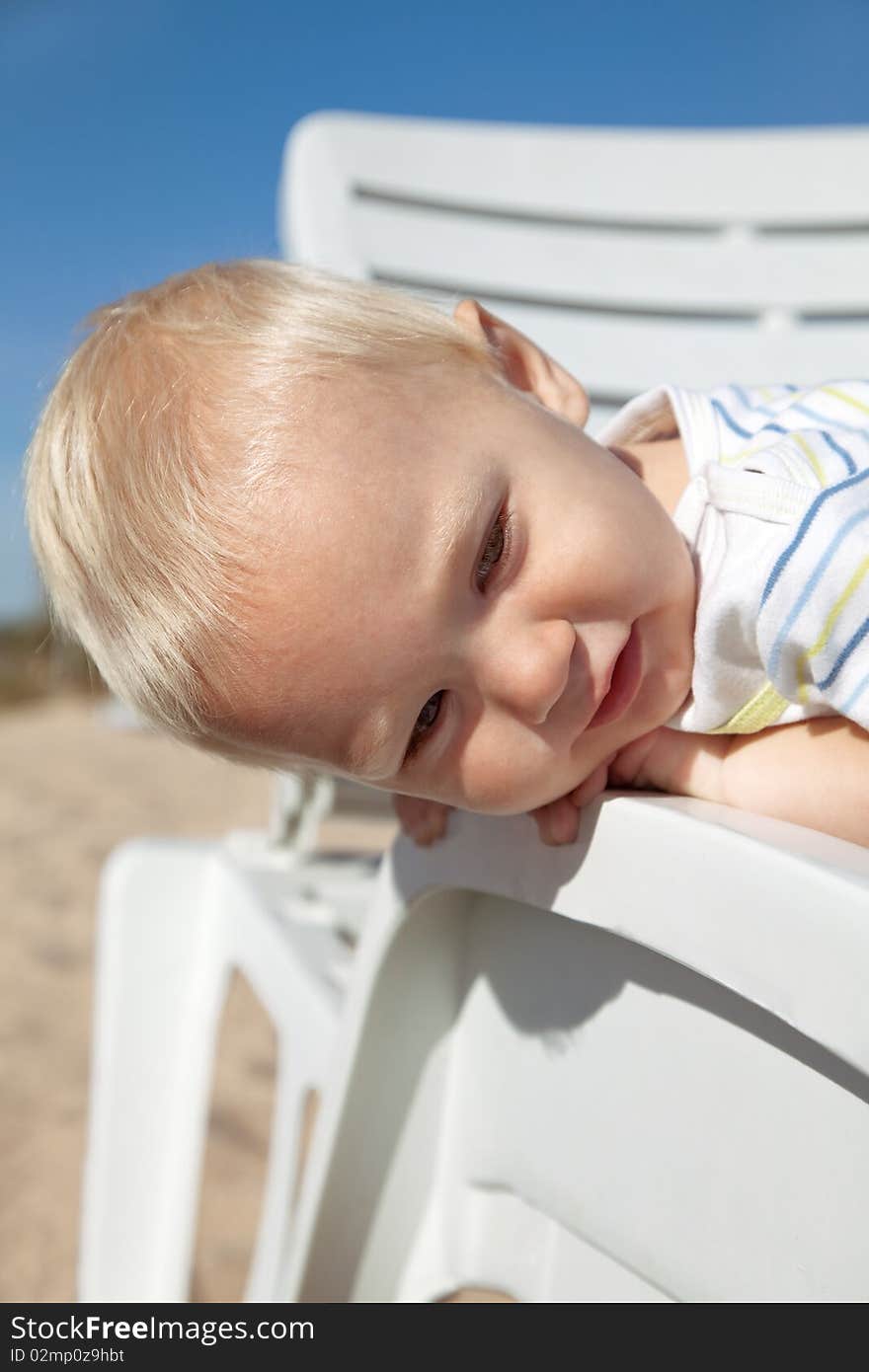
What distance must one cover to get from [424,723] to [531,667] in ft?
0.35

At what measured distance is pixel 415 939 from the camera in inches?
41.6

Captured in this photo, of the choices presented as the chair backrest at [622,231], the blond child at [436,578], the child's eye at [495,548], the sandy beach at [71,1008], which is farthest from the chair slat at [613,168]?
the child's eye at [495,548]

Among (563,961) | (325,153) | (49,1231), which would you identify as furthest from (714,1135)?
(325,153)

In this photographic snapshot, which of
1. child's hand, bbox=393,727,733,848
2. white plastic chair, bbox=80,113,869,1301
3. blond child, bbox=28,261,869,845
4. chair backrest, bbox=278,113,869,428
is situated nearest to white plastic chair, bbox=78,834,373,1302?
white plastic chair, bbox=80,113,869,1301

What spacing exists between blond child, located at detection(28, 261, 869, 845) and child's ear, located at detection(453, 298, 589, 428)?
0.07 metres

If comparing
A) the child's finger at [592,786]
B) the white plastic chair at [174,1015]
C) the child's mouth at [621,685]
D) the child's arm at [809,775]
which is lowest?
the white plastic chair at [174,1015]

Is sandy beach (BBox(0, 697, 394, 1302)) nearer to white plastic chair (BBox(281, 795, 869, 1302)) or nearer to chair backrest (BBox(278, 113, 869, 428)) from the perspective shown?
white plastic chair (BBox(281, 795, 869, 1302))

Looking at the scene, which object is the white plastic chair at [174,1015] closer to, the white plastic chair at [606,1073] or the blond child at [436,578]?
the white plastic chair at [606,1073]

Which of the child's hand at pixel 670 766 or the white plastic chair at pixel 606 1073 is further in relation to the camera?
the child's hand at pixel 670 766

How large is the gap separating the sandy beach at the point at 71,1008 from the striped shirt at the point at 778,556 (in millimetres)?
539

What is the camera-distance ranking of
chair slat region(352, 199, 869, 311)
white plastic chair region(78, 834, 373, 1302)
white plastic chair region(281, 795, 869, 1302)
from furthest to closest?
chair slat region(352, 199, 869, 311) → white plastic chair region(78, 834, 373, 1302) → white plastic chair region(281, 795, 869, 1302)

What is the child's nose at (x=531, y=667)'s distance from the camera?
0.90 meters

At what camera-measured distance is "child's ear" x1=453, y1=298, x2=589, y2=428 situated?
3.69ft

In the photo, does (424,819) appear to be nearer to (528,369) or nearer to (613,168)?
(528,369)
